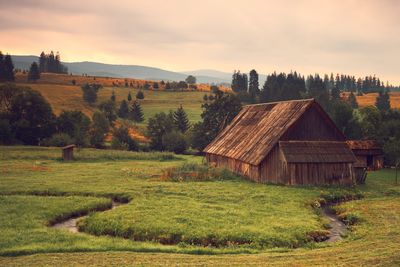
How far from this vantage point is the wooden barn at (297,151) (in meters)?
35.9

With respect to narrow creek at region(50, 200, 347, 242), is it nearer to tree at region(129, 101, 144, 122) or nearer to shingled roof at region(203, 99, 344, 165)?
shingled roof at region(203, 99, 344, 165)

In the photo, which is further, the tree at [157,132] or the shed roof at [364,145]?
the tree at [157,132]

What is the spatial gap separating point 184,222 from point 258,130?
74.7ft

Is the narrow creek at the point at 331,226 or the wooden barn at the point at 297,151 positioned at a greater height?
the wooden barn at the point at 297,151

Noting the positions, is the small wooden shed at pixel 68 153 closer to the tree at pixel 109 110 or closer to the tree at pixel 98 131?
the tree at pixel 98 131

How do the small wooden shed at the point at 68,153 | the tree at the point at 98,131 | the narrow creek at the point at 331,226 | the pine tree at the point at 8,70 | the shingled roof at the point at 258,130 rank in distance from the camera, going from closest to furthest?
1. the narrow creek at the point at 331,226
2. the shingled roof at the point at 258,130
3. the small wooden shed at the point at 68,153
4. the tree at the point at 98,131
5. the pine tree at the point at 8,70

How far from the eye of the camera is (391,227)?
20.7 m

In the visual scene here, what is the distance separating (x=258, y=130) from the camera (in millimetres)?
42531

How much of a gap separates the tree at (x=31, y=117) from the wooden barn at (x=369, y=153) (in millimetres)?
47651

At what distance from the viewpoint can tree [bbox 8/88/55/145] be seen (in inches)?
2721

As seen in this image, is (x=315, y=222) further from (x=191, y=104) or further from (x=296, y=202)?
(x=191, y=104)

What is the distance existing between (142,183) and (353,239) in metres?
19.4

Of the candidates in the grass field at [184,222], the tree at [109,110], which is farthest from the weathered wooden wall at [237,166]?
the tree at [109,110]

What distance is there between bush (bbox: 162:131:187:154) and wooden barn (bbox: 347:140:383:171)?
3021cm
